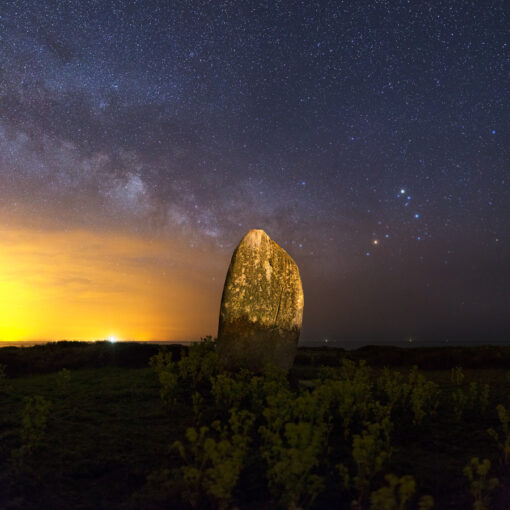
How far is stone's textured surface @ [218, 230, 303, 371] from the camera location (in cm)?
1231

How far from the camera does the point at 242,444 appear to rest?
556 centimetres

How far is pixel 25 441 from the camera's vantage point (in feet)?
23.6

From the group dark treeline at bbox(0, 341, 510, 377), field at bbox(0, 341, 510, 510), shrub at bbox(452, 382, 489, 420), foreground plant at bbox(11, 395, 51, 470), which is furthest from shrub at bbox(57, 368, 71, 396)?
shrub at bbox(452, 382, 489, 420)

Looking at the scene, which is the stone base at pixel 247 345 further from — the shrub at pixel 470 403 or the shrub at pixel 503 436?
the shrub at pixel 503 436

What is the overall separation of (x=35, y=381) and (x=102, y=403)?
14.2ft

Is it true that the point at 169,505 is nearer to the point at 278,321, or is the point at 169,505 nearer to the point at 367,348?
the point at 278,321

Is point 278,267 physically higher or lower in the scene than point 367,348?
higher

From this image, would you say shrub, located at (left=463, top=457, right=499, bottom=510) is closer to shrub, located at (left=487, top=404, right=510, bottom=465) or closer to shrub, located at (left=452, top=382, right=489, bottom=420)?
shrub, located at (left=487, top=404, right=510, bottom=465)

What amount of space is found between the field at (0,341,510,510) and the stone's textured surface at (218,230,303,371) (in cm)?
87

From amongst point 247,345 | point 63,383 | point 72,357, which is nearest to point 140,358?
point 72,357

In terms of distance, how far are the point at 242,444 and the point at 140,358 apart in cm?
1277

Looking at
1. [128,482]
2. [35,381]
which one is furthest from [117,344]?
[128,482]

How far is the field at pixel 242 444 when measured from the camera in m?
5.36

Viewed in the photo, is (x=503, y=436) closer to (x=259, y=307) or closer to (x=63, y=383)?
(x=259, y=307)
